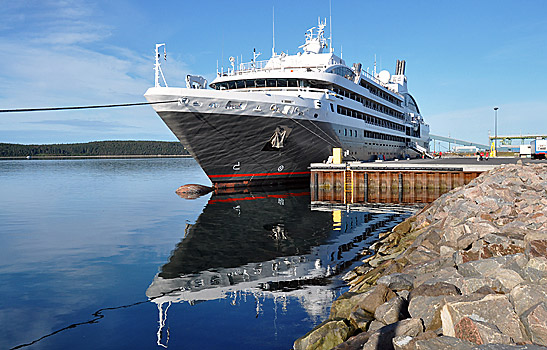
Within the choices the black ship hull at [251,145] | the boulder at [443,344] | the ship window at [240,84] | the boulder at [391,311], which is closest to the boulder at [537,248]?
the boulder at [391,311]

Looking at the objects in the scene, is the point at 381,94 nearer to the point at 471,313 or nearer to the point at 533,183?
the point at 533,183

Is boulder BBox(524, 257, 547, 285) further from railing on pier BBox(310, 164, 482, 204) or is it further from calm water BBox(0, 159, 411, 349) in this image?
railing on pier BBox(310, 164, 482, 204)

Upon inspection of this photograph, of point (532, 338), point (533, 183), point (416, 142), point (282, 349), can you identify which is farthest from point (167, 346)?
point (416, 142)

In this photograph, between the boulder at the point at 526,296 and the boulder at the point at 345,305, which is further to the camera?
the boulder at the point at 345,305

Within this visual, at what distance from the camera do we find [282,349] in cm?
723

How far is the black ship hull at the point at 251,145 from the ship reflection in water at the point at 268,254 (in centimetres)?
496

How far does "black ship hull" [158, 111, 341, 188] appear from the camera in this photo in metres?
27.2

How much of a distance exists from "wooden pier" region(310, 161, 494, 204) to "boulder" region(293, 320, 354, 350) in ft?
73.0

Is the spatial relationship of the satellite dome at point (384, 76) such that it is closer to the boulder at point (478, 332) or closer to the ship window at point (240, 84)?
the ship window at point (240, 84)

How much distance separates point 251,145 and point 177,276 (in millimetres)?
18579

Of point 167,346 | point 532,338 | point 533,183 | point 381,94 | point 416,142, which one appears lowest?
point 167,346

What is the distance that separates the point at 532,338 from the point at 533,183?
13202mm

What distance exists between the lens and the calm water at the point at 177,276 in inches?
320

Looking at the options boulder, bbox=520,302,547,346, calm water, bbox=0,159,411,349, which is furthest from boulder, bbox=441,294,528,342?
calm water, bbox=0,159,411,349
